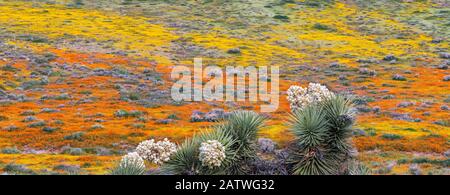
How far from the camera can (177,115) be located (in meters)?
29.2

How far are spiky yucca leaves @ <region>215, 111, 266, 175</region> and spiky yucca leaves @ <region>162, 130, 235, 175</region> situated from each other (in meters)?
0.15

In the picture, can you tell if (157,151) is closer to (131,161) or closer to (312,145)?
(131,161)

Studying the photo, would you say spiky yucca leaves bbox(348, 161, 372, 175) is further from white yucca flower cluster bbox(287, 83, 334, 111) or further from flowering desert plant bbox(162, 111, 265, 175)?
flowering desert plant bbox(162, 111, 265, 175)

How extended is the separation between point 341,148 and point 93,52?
50.8m

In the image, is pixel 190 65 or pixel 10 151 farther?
pixel 190 65

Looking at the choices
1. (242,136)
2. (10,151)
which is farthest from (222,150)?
(10,151)

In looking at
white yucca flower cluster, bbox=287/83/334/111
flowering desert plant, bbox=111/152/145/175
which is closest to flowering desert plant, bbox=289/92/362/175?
white yucca flower cluster, bbox=287/83/334/111

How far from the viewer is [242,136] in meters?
10.0

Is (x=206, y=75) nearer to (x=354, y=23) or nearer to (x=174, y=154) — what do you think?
(x=174, y=154)

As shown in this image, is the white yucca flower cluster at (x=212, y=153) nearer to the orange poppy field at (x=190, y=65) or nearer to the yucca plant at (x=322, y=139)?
the yucca plant at (x=322, y=139)

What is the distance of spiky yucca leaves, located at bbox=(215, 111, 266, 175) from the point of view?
9859 millimetres

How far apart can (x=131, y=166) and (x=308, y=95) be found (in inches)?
160

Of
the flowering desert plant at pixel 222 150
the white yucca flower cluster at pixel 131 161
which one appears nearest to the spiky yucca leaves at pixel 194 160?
the flowering desert plant at pixel 222 150
